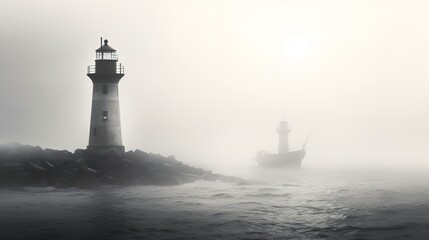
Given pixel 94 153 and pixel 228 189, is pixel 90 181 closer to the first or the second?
pixel 94 153

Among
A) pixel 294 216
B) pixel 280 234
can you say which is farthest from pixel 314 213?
pixel 280 234

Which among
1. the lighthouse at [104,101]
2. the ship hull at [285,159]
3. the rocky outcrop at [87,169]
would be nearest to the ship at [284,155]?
the ship hull at [285,159]

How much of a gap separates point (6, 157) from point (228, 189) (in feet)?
71.6

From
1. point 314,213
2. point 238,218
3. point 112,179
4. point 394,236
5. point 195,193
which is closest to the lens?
point 394,236

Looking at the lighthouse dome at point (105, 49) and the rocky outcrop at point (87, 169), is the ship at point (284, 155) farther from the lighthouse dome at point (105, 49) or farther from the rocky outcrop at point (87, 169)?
the lighthouse dome at point (105, 49)

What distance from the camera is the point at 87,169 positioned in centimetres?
5328

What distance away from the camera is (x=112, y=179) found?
176ft

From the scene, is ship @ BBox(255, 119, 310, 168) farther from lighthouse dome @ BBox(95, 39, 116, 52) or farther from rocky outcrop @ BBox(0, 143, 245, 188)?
lighthouse dome @ BBox(95, 39, 116, 52)

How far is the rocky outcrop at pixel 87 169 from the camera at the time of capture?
51.5 m

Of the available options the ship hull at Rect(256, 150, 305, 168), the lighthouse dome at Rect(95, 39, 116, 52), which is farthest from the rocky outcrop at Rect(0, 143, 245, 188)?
the ship hull at Rect(256, 150, 305, 168)

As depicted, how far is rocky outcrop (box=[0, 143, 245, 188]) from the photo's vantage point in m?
51.5

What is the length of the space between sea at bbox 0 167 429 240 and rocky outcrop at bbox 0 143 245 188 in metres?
2.10

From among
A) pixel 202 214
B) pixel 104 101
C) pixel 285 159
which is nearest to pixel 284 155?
pixel 285 159

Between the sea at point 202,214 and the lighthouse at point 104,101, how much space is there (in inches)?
230
